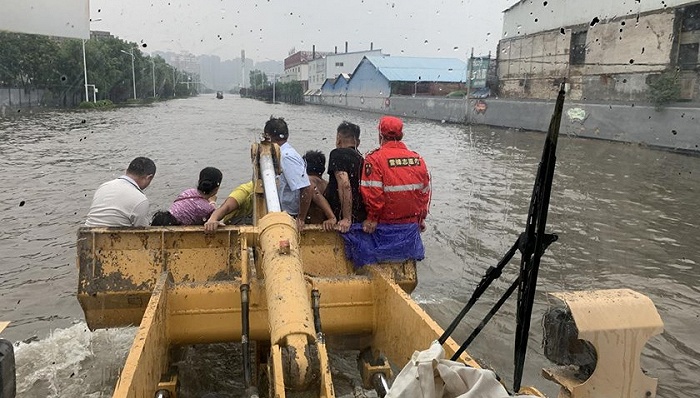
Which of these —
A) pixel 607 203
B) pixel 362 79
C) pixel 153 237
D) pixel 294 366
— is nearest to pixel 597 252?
pixel 607 203

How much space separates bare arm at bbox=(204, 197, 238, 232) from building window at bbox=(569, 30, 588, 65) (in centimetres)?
2900

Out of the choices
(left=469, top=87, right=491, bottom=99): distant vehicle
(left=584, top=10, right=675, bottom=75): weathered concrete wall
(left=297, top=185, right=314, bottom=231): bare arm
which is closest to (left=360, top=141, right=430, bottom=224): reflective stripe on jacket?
(left=297, top=185, right=314, bottom=231): bare arm

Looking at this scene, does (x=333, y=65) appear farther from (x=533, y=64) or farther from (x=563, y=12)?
(x=563, y=12)

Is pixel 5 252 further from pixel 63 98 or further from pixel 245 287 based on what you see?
pixel 63 98

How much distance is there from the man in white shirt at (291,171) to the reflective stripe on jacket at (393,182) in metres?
0.71

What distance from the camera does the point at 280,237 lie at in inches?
124

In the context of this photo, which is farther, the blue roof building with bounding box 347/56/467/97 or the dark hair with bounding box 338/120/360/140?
the blue roof building with bounding box 347/56/467/97

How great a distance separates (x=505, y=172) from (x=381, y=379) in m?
14.3

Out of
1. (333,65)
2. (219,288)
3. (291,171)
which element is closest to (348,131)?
(291,171)

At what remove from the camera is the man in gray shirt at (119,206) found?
4.61 meters

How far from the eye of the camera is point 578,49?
30.5 metres

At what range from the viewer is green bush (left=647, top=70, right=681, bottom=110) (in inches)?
881

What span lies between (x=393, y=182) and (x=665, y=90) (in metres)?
22.3

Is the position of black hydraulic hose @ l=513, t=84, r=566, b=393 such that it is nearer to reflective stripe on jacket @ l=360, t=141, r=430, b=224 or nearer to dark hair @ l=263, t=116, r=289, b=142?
reflective stripe on jacket @ l=360, t=141, r=430, b=224
